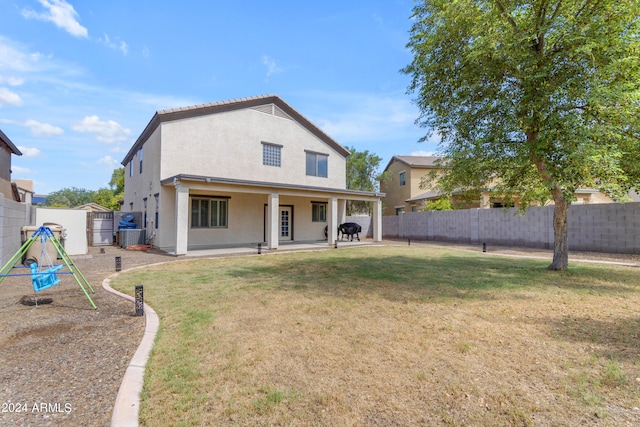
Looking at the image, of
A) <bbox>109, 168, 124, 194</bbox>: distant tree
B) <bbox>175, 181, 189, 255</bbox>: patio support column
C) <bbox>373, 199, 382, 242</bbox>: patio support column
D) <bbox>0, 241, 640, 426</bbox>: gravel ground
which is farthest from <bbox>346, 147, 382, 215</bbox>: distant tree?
<bbox>109, 168, 124, 194</bbox>: distant tree

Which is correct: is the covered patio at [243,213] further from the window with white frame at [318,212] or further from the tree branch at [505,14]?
the tree branch at [505,14]

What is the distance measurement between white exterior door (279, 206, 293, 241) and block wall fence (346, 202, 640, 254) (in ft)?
23.4

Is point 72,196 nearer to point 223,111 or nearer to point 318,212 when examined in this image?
point 223,111

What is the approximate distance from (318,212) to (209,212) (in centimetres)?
707

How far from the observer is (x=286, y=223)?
1873cm

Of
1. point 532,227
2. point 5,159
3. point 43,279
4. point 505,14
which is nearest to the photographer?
point 43,279

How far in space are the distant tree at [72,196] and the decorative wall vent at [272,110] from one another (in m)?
67.2

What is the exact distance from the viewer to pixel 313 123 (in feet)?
62.4

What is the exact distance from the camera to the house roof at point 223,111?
14273 mm

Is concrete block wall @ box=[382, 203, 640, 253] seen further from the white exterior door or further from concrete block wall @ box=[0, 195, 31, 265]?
concrete block wall @ box=[0, 195, 31, 265]

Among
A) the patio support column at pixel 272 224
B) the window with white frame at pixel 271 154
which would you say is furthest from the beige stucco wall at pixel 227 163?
the patio support column at pixel 272 224

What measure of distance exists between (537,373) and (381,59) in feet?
37.6

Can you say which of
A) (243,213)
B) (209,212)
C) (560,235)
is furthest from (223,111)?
(560,235)

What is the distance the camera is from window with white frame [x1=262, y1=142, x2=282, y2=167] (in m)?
17.3
